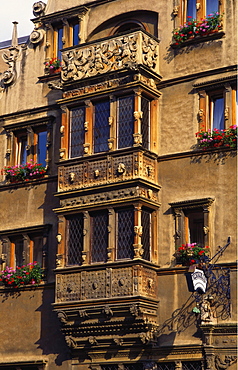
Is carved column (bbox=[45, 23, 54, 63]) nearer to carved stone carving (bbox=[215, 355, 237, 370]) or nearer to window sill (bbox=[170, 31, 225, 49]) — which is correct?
window sill (bbox=[170, 31, 225, 49])

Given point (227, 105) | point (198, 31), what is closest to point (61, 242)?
point (227, 105)

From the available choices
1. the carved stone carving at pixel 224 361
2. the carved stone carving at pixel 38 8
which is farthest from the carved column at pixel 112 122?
the carved stone carving at pixel 224 361

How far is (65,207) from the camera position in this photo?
93.1ft

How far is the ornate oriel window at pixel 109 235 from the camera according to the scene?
87.8 ft

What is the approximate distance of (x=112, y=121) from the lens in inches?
1101

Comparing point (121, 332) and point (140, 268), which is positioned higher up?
point (140, 268)

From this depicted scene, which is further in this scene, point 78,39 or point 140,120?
point 78,39

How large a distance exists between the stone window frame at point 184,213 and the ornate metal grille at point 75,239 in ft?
9.69

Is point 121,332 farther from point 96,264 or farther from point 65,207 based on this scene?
point 65,207

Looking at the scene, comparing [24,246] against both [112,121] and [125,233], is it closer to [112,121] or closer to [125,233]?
[125,233]

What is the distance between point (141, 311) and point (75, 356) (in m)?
3.14

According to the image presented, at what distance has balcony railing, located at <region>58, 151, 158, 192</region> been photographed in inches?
1073

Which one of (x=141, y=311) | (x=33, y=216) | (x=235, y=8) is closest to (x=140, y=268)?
(x=141, y=311)

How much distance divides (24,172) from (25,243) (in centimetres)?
242
